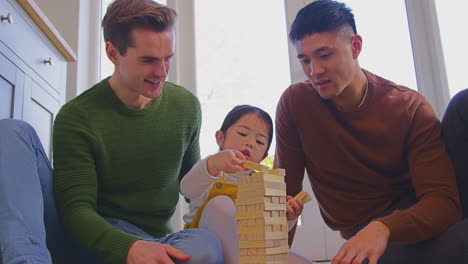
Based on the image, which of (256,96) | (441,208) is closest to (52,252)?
(441,208)

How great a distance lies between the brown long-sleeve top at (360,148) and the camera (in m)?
1.36

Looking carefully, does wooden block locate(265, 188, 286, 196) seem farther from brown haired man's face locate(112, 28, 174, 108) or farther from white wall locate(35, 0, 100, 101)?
white wall locate(35, 0, 100, 101)

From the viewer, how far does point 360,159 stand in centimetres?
142

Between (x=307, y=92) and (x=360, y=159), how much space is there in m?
0.28

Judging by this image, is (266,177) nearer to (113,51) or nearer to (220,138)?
(220,138)

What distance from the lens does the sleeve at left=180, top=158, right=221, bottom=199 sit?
1.16 m

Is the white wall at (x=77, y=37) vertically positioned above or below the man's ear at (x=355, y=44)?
above

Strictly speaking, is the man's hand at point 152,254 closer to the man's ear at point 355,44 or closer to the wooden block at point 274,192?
the wooden block at point 274,192

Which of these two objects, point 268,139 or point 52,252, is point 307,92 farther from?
point 52,252

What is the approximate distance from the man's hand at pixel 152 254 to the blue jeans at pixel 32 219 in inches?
1.4

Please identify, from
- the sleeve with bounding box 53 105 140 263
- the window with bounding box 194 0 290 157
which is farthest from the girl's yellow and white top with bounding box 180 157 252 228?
the window with bounding box 194 0 290 157

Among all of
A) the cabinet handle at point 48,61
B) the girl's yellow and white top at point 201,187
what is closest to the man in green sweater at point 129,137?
the girl's yellow and white top at point 201,187

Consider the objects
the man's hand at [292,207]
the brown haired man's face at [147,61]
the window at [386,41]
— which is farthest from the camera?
the window at [386,41]

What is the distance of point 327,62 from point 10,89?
3.44 ft
